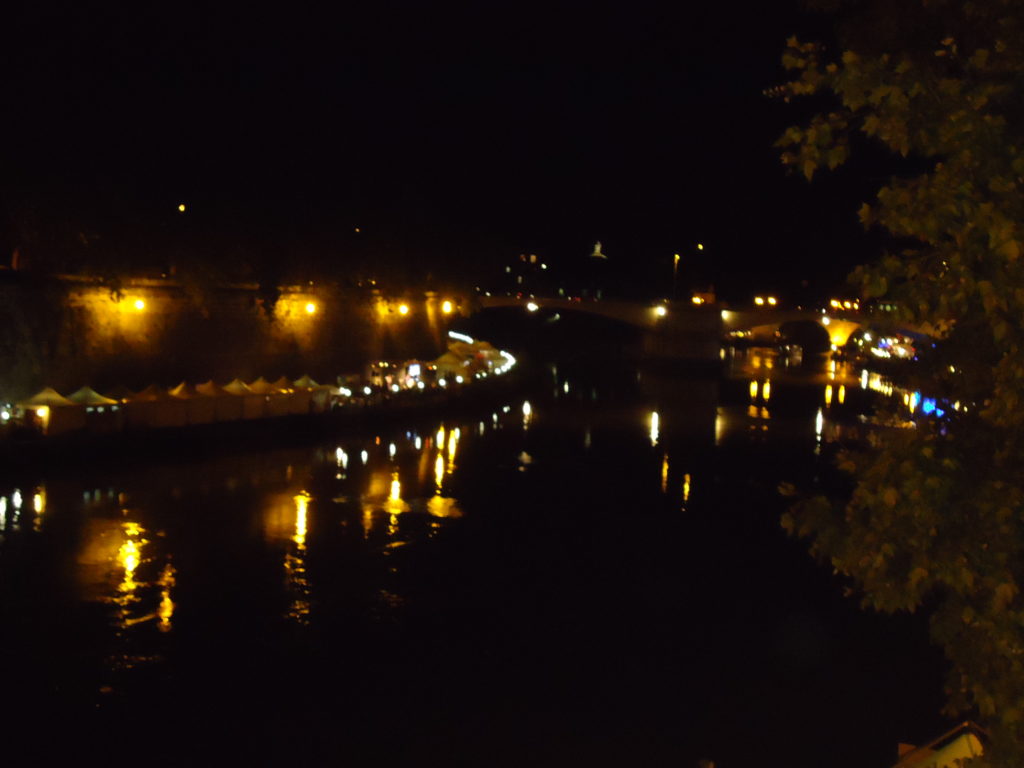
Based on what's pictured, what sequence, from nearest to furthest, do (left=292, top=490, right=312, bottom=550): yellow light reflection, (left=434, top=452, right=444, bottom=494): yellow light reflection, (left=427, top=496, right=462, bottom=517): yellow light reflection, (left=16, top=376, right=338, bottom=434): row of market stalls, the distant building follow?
1. (left=292, top=490, right=312, bottom=550): yellow light reflection
2. (left=427, top=496, right=462, bottom=517): yellow light reflection
3. (left=16, top=376, right=338, bottom=434): row of market stalls
4. (left=434, top=452, right=444, bottom=494): yellow light reflection
5. the distant building

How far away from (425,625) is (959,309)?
8768mm

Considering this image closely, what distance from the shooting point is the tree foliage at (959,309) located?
300 cm

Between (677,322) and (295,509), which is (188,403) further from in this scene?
(677,322)

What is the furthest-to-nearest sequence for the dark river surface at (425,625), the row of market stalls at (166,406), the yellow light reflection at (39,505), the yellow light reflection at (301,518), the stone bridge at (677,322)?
the stone bridge at (677,322) → the row of market stalls at (166,406) → the yellow light reflection at (301,518) → the yellow light reflection at (39,505) → the dark river surface at (425,625)

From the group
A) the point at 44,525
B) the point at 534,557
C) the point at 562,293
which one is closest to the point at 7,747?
the point at 44,525

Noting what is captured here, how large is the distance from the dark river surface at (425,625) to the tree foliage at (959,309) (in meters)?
5.58

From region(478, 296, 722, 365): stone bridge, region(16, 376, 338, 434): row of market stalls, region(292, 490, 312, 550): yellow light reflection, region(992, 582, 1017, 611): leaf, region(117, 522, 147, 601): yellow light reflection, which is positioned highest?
region(992, 582, 1017, 611): leaf

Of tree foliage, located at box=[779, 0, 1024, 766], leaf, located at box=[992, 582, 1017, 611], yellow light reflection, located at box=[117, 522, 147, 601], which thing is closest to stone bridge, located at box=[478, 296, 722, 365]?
yellow light reflection, located at box=[117, 522, 147, 601]

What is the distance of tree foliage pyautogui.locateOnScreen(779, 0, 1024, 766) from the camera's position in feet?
9.85

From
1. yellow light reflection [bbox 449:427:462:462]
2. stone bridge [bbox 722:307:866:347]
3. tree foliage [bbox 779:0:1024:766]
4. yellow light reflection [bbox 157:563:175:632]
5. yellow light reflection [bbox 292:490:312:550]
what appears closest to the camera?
tree foliage [bbox 779:0:1024:766]

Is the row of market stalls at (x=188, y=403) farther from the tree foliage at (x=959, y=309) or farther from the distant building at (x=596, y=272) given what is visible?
the distant building at (x=596, y=272)

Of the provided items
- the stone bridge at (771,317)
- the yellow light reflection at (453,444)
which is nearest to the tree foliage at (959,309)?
the yellow light reflection at (453,444)

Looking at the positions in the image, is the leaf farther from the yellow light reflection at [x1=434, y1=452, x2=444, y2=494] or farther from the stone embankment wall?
the stone embankment wall

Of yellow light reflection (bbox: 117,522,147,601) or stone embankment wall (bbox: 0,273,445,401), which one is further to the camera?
stone embankment wall (bbox: 0,273,445,401)
